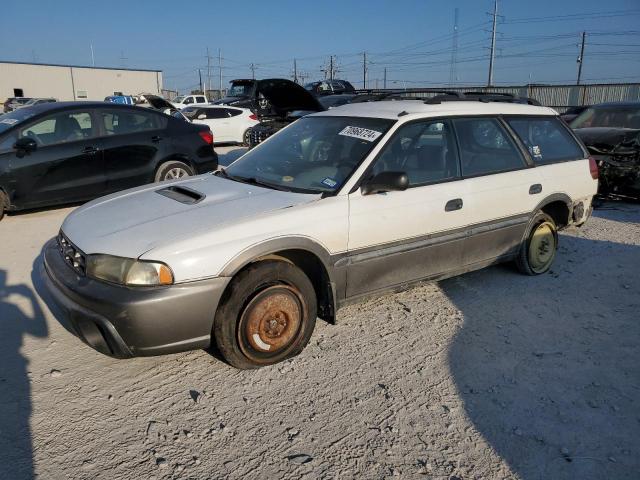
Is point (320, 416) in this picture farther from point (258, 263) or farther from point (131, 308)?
point (131, 308)

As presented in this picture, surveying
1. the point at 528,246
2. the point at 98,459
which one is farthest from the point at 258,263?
the point at 528,246

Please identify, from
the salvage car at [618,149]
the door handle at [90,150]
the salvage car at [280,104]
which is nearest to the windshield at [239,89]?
the salvage car at [280,104]

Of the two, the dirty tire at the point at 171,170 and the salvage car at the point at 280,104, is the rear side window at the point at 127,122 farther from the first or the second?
the salvage car at the point at 280,104

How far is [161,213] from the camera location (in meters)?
3.21

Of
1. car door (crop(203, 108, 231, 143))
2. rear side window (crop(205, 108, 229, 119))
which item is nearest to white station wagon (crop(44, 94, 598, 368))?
car door (crop(203, 108, 231, 143))

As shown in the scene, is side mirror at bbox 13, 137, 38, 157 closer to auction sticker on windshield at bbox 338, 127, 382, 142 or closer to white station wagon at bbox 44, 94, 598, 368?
white station wagon at bbox 44, 94, 598, 368

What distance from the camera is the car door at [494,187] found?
161 inches

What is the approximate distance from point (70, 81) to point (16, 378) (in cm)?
6644

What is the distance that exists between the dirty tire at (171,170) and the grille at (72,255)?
406 cm

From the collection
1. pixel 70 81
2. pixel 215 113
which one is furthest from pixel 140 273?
pixel 70 81

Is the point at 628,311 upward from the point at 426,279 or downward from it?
downward

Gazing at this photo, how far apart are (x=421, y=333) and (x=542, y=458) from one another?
1.36 meters

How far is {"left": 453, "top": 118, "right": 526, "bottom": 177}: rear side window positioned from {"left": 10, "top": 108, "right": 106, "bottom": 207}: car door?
495 cm

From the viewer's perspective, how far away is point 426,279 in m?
3.93
